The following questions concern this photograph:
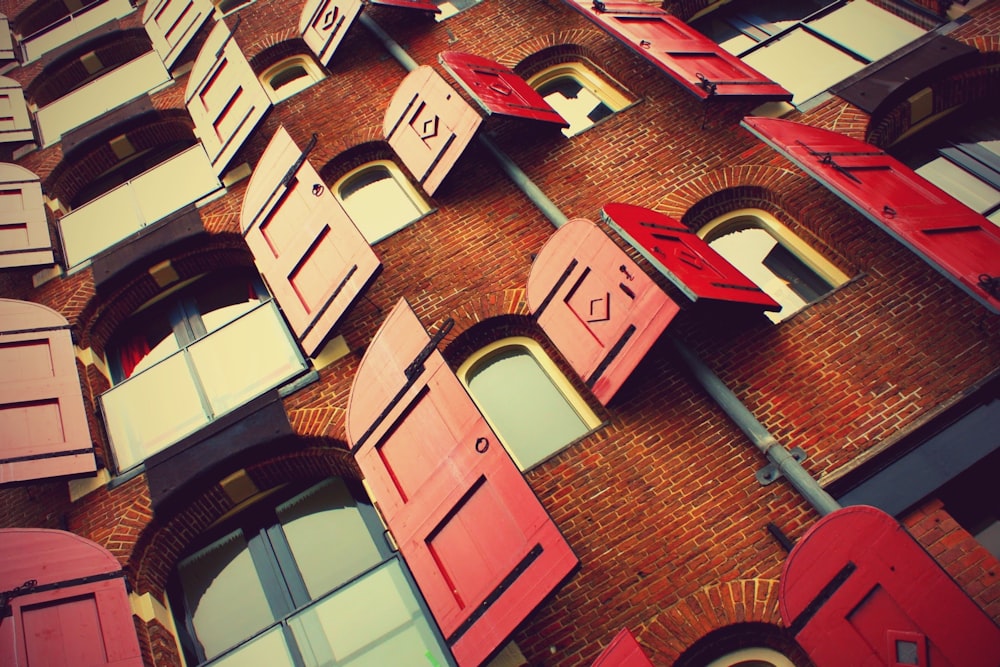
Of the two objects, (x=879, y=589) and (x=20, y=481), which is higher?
(x=20, y=481)

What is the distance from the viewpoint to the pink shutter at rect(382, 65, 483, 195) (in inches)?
291

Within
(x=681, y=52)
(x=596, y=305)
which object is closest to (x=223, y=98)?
(x=681, y=52)

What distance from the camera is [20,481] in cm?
618

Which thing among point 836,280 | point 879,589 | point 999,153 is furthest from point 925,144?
point 879,589

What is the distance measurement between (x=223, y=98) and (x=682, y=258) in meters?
6.60

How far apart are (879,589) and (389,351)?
12.3 ft

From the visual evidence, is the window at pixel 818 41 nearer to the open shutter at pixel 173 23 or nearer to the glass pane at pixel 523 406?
the glass pane at pixel 523 406

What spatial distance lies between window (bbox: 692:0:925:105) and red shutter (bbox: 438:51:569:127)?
2607mm

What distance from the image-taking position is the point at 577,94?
877 cm

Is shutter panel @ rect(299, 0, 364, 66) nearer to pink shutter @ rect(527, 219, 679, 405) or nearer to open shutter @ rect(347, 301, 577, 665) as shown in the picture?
pink shutter @ rect(527, 219, 679, 405)

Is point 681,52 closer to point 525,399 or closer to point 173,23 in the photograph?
point 525,399

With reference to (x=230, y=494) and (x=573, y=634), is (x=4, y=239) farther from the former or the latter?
(x=573, y=634)

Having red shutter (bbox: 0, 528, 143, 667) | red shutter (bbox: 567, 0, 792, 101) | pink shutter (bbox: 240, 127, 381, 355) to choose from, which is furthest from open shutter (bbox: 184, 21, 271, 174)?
red shutter (bbox: 0, 528, 143, 667)

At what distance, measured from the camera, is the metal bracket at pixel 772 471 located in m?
5.27
